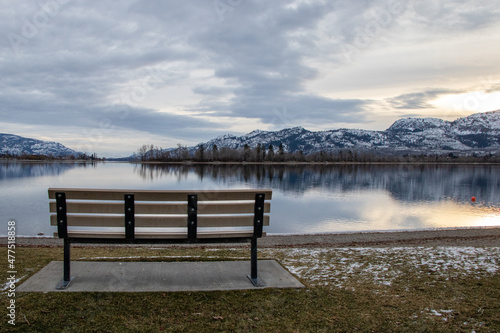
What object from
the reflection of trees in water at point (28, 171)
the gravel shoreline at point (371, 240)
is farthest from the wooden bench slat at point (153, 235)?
the reflection of trees in water at point (28, 171)

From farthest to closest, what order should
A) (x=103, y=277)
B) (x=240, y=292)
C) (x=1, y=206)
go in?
1. (x=1, y=206)
2. (x=103, y=277)
3. (x=240, y=292)

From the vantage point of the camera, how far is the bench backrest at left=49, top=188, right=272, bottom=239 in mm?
5379

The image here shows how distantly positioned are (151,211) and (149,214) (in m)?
0.10

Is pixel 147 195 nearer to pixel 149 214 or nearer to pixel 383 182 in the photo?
pixel 149 214

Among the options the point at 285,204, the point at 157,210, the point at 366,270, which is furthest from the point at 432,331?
the point at 285,204

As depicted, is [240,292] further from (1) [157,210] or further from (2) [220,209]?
(1) [157,210]

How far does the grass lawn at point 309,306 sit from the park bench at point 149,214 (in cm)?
80

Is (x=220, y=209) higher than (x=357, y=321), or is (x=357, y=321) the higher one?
(x=220, y=209)

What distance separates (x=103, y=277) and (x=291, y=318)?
3218mm

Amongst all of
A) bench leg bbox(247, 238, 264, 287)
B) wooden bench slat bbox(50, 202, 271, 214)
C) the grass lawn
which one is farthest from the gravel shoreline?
wooden bench slat bbox(50, 202, 271, 214)

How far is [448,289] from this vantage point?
553cm

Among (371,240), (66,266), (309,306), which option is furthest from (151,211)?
(371,240)

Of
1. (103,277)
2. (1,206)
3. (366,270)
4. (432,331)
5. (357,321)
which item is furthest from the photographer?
(1,206)

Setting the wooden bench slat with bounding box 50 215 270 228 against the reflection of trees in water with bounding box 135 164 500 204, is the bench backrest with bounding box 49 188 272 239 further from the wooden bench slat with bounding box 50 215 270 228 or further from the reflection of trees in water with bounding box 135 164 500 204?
the reflection of trees in water with bounding box 135 164 500 204
